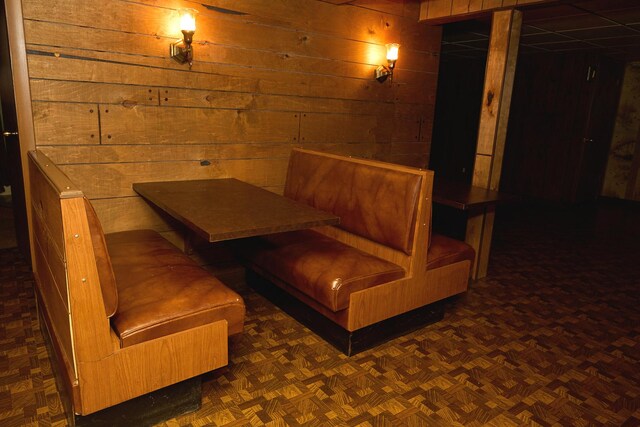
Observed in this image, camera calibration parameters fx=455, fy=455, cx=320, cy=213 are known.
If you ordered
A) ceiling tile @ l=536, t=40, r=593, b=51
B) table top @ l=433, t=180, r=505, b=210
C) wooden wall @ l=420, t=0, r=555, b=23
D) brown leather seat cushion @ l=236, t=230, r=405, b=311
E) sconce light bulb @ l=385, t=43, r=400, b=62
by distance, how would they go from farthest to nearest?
ceiling tile @ l=536, t=40, r=593, b=51 → sconce light bulb @ l=385, t=43, r=400, b=62 → wooden wall @ l=420, t=0, r=555, b=23 → table top @ l=433, t=180, r=505, b=210 → brown leather seat cushion @ l=236, t=230, r=405, b=311

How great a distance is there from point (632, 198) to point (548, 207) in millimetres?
1594

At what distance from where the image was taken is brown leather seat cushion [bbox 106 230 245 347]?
1.76m

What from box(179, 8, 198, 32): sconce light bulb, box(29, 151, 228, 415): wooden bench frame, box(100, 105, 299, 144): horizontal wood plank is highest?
box(179, 8, 198, 32): sconce light bulb

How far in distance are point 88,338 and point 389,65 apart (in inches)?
124

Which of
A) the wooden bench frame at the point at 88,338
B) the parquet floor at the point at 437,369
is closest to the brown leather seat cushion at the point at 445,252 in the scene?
the parquet floor at the point at 437,369

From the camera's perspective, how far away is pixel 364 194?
271 cm

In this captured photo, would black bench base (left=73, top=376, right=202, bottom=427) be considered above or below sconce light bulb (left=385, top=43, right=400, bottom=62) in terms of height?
below

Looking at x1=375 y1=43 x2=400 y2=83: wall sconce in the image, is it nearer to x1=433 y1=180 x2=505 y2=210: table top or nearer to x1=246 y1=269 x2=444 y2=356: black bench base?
x1=433 y1=180 x2=505 y2=210: table top

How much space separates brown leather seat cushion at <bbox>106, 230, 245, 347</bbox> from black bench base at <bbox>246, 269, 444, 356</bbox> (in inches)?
27.9

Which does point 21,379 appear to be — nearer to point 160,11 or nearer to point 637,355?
point 160,11

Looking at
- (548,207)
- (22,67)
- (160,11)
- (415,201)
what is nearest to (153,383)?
(415,201)

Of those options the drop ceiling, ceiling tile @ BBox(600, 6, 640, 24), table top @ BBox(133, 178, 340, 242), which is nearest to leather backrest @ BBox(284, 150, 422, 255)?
table top @ BBox(133, 178, 340, 242)

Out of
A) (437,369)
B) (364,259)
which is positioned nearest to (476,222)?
(364,259)

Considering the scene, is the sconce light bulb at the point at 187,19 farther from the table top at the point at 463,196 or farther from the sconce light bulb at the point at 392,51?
the table top at the point at 463,196
